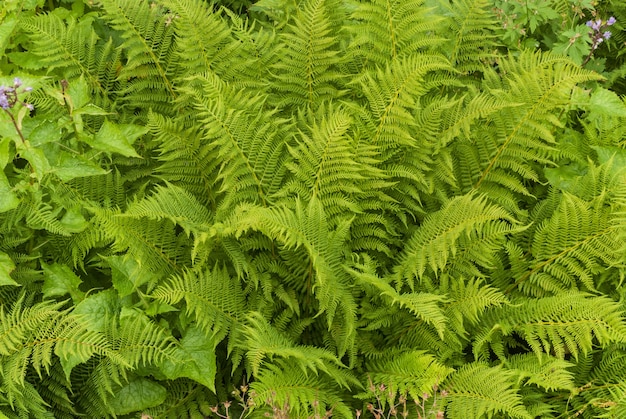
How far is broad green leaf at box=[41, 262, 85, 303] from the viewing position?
8.91 ft

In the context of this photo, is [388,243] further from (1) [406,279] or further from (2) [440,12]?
(2) [440,12]

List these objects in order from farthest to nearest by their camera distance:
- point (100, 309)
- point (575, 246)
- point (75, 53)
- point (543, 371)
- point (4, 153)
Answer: point (75, 53), point (575, 246), point (100, 309), point (543, 371), point (4, 153)

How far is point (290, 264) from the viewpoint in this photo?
2.84 metres

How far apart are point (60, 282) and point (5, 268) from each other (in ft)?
0.90

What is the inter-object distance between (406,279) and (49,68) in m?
2.00

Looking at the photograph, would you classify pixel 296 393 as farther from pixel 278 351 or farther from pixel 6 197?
pixel 6 197

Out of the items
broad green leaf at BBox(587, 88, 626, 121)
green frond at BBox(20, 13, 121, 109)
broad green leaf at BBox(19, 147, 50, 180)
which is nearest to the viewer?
broad green leaf at BBox(19, 147, 50, 180)

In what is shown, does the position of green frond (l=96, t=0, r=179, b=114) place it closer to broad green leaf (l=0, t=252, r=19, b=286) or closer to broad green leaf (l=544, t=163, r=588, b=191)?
broad green leaf (l=0, t=252, r=19, b=286)

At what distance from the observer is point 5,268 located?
8.27 feet

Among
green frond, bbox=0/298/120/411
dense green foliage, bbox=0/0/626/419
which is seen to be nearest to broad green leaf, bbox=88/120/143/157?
dense green foliage, bbox=0/0/626/419

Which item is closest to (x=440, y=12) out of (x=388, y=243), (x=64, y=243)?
(x=388, y=243)

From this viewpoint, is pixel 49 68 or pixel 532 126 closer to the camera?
pixel 532 126

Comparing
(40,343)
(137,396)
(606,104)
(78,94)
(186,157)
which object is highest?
(606,104)

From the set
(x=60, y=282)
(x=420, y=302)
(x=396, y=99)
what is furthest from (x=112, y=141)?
(x=420, y=302)
